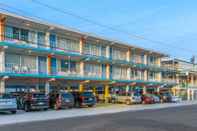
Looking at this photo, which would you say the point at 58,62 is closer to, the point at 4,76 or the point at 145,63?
the point at 4,76

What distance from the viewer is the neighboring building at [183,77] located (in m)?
72.2

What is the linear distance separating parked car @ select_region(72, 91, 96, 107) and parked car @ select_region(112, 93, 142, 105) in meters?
10.7

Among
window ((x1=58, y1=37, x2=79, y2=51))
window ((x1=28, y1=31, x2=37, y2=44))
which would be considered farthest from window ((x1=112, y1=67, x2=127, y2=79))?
window ((x1=28, y1=31, x2=37, y2=44))

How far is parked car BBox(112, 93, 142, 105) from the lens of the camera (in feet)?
158

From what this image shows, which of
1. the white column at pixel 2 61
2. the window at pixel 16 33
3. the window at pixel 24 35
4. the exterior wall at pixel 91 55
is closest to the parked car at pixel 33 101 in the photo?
the white column at pixel 2 61

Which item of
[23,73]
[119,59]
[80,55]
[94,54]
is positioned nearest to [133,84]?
[119,59]

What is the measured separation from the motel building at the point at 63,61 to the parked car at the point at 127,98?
1164mm

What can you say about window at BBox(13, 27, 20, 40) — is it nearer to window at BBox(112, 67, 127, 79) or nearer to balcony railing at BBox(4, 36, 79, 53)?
balcony railing at BBox(4, 36, 79, 53)

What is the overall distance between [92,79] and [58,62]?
16.2ft

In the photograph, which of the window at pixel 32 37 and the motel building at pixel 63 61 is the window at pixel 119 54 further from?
the window at pixel 32 37

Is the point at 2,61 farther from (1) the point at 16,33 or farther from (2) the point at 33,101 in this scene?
(2) the point at 33,101

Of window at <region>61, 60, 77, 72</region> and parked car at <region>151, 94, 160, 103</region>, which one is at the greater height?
window at <region>61, 60, 77, 72</region>

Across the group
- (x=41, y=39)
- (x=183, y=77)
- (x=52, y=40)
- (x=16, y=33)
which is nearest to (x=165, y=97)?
(x=52, y=40)

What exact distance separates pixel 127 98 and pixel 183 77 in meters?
33.7
